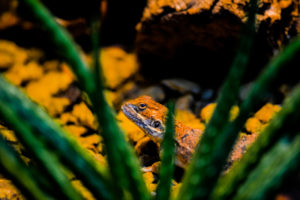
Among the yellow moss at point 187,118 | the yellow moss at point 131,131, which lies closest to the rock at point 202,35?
the yellow moss at point 187,118

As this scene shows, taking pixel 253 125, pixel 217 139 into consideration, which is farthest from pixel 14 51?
pixel 217 139

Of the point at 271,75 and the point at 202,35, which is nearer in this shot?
the point at 271,75

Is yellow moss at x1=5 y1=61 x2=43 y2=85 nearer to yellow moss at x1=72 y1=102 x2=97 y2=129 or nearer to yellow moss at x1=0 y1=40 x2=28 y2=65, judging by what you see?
yellow moss at x1=0 y1=40 x2=28 y2=65

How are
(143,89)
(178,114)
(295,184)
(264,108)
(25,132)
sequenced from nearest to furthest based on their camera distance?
(25,132) < (295,184) < (264,108) < (178,114) < (143,89)

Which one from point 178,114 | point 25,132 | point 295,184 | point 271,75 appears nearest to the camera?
point 271,75

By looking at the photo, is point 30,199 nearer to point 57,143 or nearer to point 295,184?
point 57,143

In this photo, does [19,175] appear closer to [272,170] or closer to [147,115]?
[272,170]

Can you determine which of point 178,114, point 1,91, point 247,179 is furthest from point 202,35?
point 1,91
